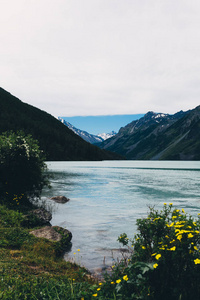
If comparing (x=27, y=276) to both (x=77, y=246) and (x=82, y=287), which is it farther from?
(x=77, y=246)

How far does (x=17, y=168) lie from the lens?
78.4 ft

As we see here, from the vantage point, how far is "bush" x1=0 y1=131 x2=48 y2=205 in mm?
23719

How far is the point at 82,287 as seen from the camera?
25.8ft

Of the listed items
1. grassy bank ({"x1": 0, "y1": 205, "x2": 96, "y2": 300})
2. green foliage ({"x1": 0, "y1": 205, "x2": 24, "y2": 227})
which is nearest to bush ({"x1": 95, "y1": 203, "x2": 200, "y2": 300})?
grassy bank ({"x1": 0, "y1": 205, "x2": 96, "y2": 300})

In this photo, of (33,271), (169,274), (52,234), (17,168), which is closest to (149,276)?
(169,274)

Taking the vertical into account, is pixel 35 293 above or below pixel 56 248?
above

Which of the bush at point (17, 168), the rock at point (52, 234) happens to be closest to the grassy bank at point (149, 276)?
the rock at point (52, 234)

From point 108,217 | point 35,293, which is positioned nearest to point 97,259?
point 35,293

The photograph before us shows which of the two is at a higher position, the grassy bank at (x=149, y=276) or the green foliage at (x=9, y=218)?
the grassy bank at (x=149, y=276)

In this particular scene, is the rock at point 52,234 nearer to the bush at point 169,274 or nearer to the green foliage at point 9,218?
the green foliage at point 9,218

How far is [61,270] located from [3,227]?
607 cm

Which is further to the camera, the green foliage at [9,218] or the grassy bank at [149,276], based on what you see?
the green foliage at [9,218]

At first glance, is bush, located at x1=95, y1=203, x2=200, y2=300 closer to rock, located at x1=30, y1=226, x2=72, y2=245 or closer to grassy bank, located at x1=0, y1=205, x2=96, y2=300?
grassy bank, located at x1=0, y1=205, x2=96, y2=300

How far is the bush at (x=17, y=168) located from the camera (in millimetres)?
23719
